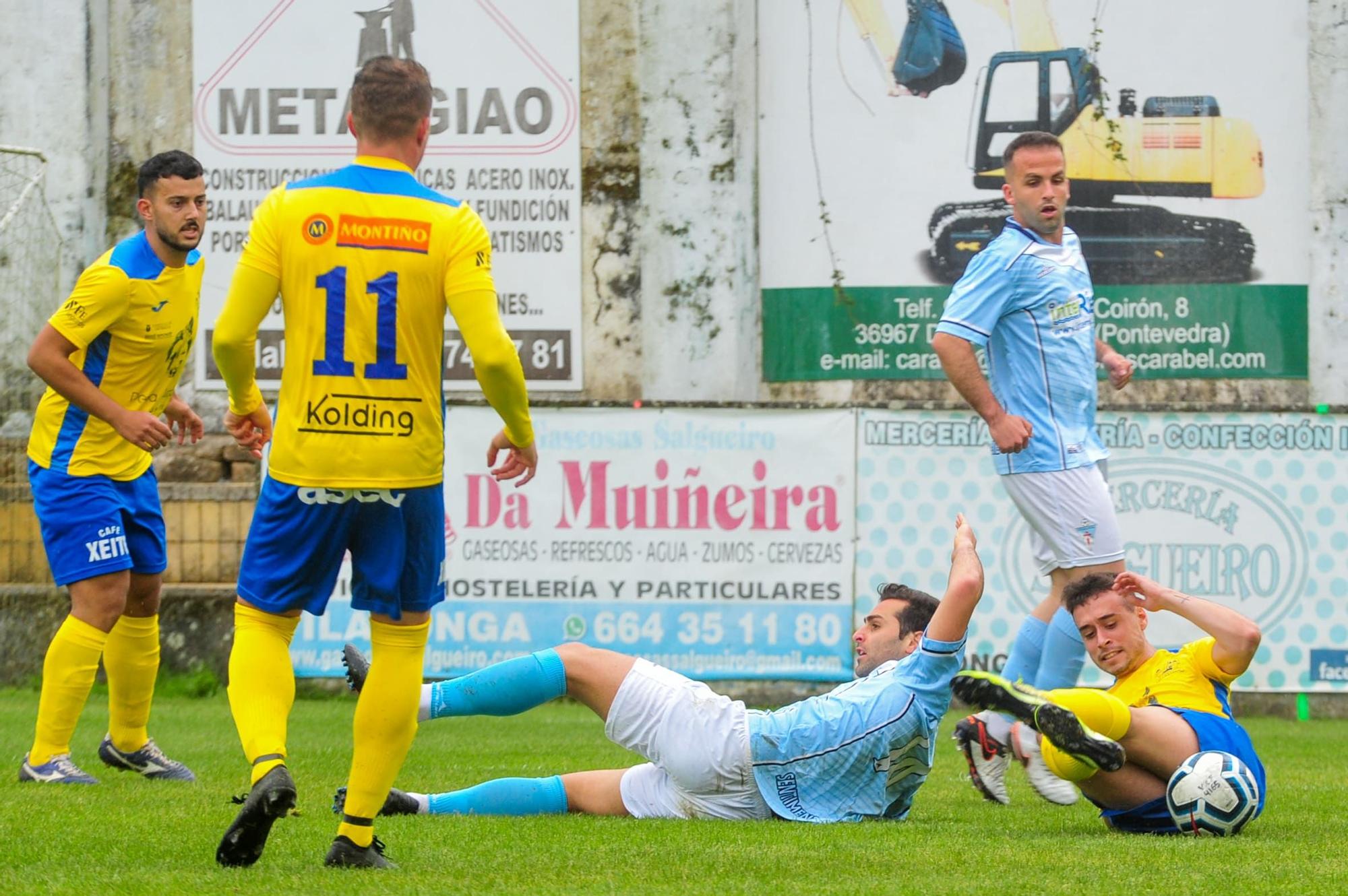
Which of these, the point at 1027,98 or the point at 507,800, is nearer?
the point at 507,800

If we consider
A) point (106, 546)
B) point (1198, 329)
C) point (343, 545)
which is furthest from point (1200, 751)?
point (1198, 329)

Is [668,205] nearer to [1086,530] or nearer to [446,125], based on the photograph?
[446,125]

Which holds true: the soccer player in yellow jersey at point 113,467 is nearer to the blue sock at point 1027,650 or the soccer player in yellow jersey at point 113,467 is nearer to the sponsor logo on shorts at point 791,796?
the sponsor logo on shorts at point 791,796

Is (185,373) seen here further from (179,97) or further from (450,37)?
(450,37)

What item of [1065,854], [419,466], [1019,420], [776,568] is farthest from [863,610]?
[419,466]

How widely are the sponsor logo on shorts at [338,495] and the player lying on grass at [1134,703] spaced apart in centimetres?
158

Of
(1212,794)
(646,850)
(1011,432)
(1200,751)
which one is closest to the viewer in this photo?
(646,850)

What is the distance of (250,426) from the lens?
450 cm

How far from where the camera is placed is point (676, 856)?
4266mm

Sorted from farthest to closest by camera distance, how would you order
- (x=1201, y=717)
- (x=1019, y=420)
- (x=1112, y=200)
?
(x=1112, y=200) < (x=1019, y=420) < (x=1201, y=717)

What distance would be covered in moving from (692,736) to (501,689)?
58 cm

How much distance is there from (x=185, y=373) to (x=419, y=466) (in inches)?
338

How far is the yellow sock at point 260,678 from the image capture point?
396 cm

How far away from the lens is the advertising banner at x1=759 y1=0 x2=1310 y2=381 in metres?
11.7
